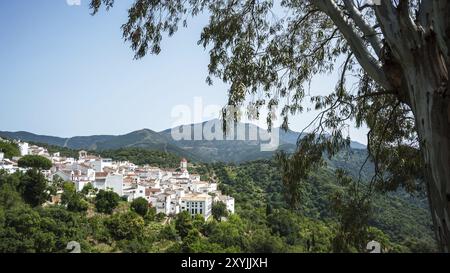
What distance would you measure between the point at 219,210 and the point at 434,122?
29802mm

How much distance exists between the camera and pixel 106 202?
A: 31094mm

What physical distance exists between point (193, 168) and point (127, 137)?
38331 millimetres

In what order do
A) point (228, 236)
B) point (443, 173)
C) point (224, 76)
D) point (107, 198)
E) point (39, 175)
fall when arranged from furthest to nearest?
point (107, 198)
point (39, 175)
point (228, 236)
point (224, 76)
point (443, 173)

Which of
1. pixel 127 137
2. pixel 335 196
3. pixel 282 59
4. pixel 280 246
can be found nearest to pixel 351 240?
pixel 335 196

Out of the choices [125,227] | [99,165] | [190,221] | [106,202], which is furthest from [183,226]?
[99,165]

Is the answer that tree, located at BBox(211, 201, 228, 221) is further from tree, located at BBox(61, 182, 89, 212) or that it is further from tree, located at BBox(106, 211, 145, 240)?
tree, located at BBox(61, 182, 89, 212)

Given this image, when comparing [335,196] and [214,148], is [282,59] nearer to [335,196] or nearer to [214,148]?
[335,196]

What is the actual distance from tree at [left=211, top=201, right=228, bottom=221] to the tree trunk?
29.1 metres

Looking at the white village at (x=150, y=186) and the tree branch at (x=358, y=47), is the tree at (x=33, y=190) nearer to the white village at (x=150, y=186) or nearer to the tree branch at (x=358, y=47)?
the white village at (x=150, y=186)

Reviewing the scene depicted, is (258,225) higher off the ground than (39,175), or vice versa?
(39,175)

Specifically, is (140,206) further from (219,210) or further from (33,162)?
(33,162)

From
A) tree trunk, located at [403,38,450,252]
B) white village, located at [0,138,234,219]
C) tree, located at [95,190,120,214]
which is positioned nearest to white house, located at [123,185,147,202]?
white village, located at [0,138,234,219]

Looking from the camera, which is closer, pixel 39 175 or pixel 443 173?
pixel 443 173

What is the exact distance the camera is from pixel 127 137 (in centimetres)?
8644
